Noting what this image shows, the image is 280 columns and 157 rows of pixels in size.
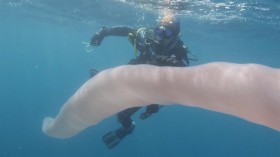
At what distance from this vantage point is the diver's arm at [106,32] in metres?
8.52

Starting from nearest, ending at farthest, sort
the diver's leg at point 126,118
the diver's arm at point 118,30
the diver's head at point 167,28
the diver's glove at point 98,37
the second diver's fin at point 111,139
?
the diver's head at point 167,28 < the second diver's fin at point 111,139 < the diver's leg at point 126,118 < the diver's glove at point 98,37 < the diver's arm at point 118,30

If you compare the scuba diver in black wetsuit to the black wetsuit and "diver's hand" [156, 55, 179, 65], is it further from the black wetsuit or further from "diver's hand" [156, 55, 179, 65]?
"diver's hand" [156, 55, 179, 65]

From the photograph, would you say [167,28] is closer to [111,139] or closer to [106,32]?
[106,32]

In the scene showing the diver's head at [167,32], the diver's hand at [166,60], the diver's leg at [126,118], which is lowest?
the diver's leg at [126,118]

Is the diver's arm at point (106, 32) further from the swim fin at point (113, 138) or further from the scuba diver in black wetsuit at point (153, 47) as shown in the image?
the swim fin at point (113, 138)

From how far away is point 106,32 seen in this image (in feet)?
28.6

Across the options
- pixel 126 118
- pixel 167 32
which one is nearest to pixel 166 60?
pixel 167 32

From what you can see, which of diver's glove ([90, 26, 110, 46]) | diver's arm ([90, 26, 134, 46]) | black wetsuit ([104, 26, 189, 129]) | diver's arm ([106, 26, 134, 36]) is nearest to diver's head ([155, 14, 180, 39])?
black wetsuit ([104, 26, 189, 129])

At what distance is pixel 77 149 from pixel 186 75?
2802 cm

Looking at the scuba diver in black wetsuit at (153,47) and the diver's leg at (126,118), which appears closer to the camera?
the scuba diver in black wetsuit at (153,47)

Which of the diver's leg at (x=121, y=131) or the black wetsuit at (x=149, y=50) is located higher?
the black wetsuit at (x=149, y=50)

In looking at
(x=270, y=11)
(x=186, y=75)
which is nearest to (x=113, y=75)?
(x=186, y=75)

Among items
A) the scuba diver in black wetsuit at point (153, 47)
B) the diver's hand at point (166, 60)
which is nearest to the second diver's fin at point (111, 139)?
the scuba diver in black wetsuit at point (153, 47)

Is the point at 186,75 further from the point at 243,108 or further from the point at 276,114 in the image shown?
the point at 276,114
